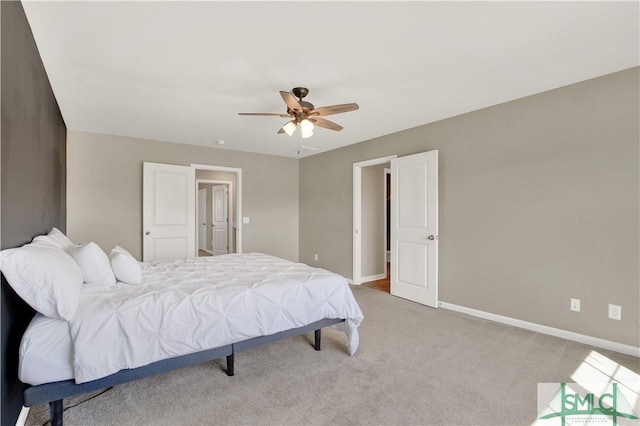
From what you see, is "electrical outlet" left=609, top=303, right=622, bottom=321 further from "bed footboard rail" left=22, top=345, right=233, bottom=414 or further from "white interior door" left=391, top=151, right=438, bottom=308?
"bed footboard rail" left=22, top=345, right=233, bottom=414

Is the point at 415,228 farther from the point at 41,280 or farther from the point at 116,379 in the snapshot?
the point at 41,280

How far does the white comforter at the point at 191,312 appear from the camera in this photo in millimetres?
1694

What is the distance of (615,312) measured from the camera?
8.71 ft

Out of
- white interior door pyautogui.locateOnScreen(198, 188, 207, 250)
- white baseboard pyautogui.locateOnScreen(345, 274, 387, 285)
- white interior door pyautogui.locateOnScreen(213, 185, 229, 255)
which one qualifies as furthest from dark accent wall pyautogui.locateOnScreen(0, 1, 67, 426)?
white interior door pyautogui.locateOnScreen(198, 188, 207, 250)

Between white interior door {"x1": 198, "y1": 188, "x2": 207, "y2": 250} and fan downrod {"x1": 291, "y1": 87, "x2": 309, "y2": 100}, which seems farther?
white interior door {"x1": 198, "y1": 188, "x2": 207, "y2": 250}

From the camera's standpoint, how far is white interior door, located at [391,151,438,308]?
395 cm

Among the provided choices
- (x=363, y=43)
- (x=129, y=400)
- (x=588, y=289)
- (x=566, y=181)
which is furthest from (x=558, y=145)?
(x=129, y=400)

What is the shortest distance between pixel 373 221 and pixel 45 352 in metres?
4.70

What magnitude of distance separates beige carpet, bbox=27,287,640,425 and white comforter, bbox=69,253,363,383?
1.08 ft

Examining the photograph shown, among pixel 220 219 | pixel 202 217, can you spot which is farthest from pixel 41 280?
pixel 202 217

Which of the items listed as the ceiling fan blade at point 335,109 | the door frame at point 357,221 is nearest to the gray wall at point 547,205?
the door frame at point 357,221

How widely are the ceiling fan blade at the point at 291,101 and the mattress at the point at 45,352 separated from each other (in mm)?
2090

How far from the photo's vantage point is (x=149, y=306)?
6.17 ft

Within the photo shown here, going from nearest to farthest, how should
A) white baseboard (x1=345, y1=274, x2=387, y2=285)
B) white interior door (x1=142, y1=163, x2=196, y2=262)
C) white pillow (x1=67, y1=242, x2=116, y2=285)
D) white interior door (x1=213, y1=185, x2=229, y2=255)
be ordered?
white pillow (x1=67, y1=242, x2=116, y2=285)
white interior door (x1=142, y1=163, x2=196, y2=262)
white baseboard (x1=345, y1=274, x2=387, y2=285)
white interior door (x1=213, y1=185, x2=229, y2=255)
